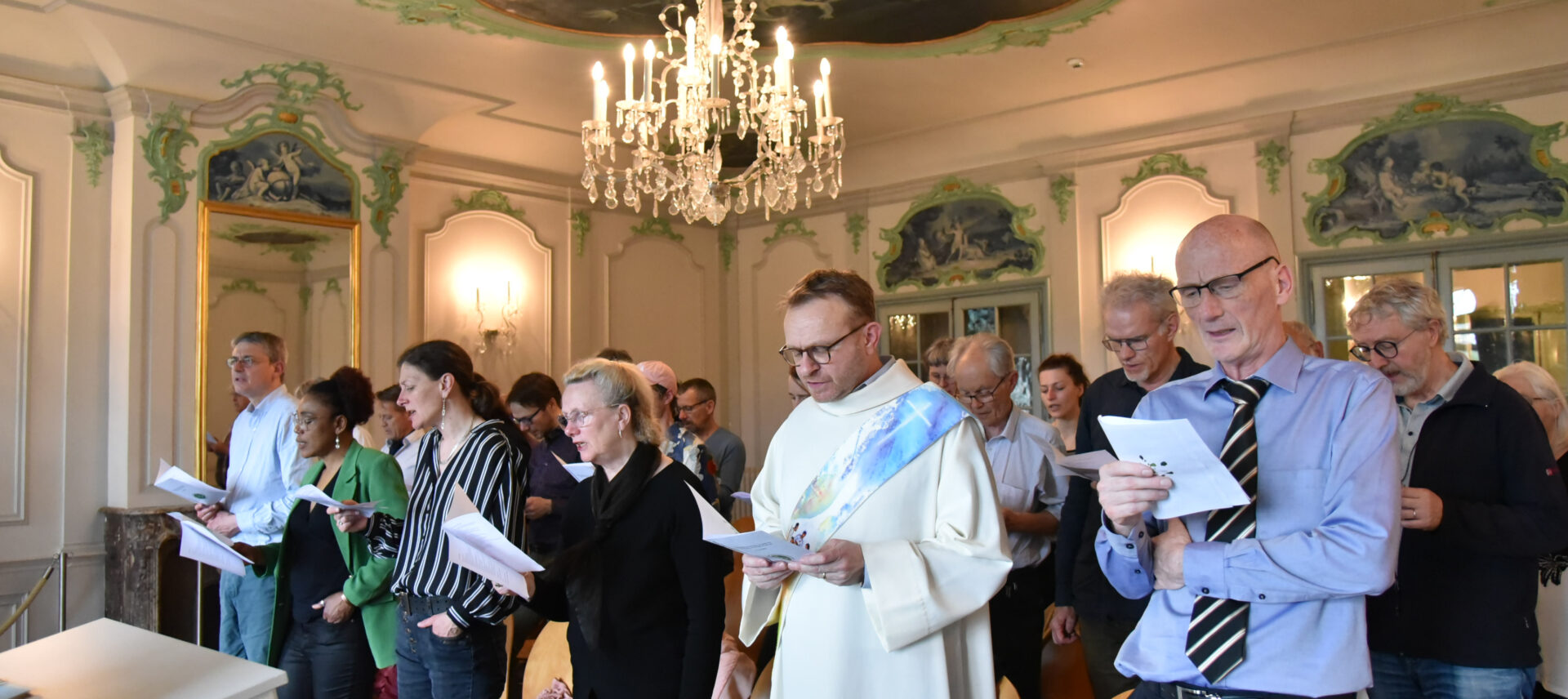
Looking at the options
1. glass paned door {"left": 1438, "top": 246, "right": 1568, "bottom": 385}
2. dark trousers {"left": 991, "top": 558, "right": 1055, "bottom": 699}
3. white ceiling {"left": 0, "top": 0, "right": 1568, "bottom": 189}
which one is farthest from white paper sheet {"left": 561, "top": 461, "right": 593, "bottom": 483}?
glass paned door {"left": 1438, "top": 246, "right": 1568, "bottom": 385}

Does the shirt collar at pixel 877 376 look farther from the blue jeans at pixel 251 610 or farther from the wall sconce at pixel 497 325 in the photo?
the wall sconce at pixel 497 325

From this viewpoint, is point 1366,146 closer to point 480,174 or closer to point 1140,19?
point 1140,19

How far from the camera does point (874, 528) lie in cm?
201

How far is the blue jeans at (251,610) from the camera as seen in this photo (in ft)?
11.3

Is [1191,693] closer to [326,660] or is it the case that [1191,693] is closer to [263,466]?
[326,660]

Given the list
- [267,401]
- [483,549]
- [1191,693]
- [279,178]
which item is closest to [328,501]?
[483,549]

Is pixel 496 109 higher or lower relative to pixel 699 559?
higher

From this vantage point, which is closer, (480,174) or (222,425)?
(222,425)

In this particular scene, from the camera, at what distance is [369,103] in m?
6.64

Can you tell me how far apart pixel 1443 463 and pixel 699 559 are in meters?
1.66

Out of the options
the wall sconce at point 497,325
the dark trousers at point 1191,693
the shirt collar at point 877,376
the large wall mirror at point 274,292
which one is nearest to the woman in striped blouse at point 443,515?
the shirt collar at point 877,376

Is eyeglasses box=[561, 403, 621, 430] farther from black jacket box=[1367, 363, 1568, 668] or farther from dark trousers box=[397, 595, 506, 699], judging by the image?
black jacket box=[1367, 363, 1568, 668]

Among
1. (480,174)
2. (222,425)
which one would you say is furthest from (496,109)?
(222,425)

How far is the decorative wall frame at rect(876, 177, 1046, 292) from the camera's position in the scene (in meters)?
7.84
